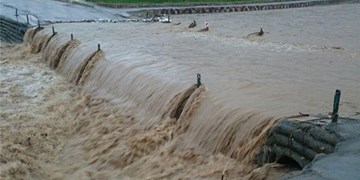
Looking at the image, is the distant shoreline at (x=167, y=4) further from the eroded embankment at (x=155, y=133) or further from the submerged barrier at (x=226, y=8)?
the eroded embankment at (x=155, y=133)

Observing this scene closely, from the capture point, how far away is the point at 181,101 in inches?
382

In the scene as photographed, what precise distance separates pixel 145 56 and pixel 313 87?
5.72 meters

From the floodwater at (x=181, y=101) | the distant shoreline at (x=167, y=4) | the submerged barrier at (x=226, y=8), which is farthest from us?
the submerged barrier at (x=226, y=8)

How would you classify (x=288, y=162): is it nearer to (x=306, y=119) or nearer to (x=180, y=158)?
(x=306, y=119)

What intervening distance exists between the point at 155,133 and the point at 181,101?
89 centimetres

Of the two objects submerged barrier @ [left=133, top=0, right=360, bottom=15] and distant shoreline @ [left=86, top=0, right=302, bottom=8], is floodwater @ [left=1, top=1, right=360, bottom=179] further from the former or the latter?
submerged barrier @ [left=133, top=0, right=360, bottom=15]

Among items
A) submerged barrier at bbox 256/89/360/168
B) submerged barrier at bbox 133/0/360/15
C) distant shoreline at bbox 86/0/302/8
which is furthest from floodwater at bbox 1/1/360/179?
submerged barrier at bbox 133/0/360/15

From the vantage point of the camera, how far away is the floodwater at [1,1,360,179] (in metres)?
7.91

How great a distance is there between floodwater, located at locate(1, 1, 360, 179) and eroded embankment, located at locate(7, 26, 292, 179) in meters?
0.02

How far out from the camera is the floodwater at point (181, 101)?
791 centimetres

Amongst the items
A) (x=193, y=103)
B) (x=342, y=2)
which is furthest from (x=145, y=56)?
(x=342, y=2)

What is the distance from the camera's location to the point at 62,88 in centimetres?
1405

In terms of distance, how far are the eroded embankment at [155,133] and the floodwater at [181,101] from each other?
0.02 metres

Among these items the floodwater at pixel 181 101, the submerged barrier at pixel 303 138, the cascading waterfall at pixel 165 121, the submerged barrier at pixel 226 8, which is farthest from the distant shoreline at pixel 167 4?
the submerged barrier at pixel 303 138
